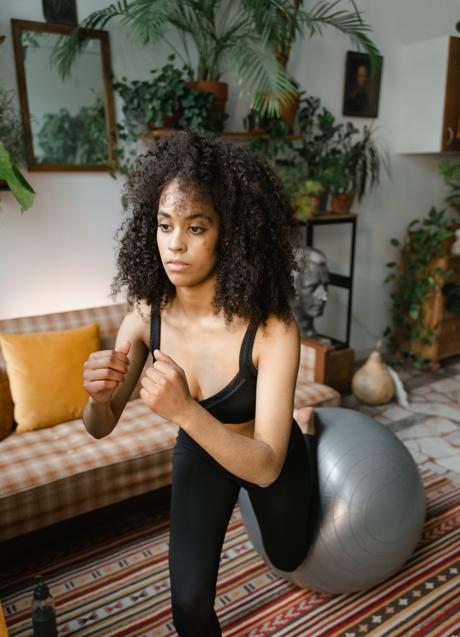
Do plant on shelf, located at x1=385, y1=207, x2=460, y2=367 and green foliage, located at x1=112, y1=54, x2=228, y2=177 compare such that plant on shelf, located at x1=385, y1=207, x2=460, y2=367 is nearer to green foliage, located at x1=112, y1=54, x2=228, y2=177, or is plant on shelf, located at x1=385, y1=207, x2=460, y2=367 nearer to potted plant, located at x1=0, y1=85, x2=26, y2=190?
green foliage, located at x1=112, y1=54, x2=228, y2=177

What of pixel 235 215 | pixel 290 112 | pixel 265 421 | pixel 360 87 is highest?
Result: pixel 360 87

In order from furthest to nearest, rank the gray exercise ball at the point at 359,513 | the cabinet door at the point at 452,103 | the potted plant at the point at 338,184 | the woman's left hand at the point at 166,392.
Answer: the cabinet door at the point at 452,103 < the potted plant at the point at 338,184 < the gray exercise ball at the point at 359,513 < the woman's left hand at the point at 166,392

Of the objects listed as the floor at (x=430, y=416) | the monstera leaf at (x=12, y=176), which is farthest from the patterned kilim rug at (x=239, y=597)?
the monstera leaf at (x=12, y=176)

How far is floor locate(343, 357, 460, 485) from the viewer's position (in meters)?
2.77

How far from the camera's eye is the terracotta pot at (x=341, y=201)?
3473mm

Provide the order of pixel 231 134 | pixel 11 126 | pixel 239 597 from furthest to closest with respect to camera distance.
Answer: pixel 231 134 < pixel 11 126 < pixel 239 597

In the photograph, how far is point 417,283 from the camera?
394 cm

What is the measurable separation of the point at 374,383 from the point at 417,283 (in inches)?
41.0

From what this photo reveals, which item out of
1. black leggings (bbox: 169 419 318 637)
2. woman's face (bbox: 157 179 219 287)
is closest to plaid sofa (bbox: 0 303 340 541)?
black leggings (bbox: 169 419 318 637)

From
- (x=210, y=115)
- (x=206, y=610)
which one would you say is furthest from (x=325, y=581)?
(x=210, y=115)

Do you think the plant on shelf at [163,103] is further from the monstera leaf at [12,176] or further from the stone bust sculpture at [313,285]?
the monstera leaf at [12,176]

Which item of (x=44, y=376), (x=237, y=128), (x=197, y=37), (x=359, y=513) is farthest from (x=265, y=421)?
(x=237, y=128)

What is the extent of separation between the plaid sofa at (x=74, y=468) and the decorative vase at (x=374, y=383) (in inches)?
62.7

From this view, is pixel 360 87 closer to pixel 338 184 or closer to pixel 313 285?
pixel 338 184
